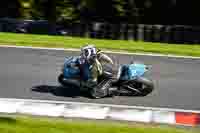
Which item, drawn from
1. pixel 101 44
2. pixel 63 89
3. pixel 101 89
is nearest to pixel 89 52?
pixel 101 89

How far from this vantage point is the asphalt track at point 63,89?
1609cm

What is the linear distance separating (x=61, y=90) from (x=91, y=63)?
1.73 metres

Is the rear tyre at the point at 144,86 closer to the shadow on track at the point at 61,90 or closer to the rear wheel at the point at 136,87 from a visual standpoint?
the rear wheel at the point at 136,87

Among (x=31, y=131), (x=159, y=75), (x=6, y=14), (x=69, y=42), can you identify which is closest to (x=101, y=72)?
(x=159, y=75)

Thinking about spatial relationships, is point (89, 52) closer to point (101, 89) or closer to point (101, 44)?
point (101, 89)

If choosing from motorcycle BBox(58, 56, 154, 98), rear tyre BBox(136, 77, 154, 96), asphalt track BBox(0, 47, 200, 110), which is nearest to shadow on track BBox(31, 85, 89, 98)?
asphalt track BBox(0, 47, 200, 110)

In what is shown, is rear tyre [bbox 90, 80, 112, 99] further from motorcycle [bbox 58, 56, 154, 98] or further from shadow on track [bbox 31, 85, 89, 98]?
shadow on track [bbox 31, 85, 89, 98]

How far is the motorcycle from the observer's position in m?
16.0

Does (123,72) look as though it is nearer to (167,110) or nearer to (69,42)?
(167,110)

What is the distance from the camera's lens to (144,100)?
16094 mm

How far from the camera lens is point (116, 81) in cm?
1614

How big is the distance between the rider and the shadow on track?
64 cm

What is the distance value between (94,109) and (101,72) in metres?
1.48

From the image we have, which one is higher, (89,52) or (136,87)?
(89,52)
